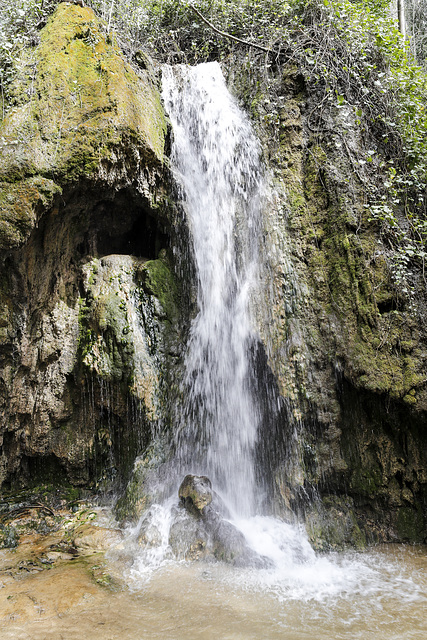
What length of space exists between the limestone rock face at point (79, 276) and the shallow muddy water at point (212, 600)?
153 cm

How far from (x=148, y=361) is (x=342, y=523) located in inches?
120

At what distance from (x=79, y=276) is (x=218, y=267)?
6.54ft

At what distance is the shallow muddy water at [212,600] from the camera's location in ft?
9.18

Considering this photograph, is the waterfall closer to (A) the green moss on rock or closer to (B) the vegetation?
(B) the vegetation

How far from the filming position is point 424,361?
4.67m

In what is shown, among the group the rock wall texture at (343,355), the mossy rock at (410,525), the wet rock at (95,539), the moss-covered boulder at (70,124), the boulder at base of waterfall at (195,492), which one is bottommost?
the wet rock at (95,539)

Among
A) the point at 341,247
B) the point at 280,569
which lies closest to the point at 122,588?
the point at 280,569

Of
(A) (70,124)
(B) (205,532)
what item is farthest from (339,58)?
(B) (205,532)

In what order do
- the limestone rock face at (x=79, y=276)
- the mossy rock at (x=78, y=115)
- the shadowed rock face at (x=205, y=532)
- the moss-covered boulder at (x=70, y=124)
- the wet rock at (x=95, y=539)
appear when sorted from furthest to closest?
the limestone rock face at (x=79, y=276) < the mossy rock at (x=78, y=115) < the moss-covered boulder at (x=70, y=124) < the wet rock at (x=95, y=539) < the shadowed rock face at (x=205, y=532)

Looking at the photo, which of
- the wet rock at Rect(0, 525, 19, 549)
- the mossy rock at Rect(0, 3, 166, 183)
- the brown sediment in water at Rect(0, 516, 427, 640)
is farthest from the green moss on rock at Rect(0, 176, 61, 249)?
the brown sediment in water at Rect(0, 516, 427, 640)

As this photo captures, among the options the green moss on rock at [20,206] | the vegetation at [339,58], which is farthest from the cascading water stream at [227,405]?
the green moss on rock at [20,206]

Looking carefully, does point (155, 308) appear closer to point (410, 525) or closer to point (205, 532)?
point (205, 532)

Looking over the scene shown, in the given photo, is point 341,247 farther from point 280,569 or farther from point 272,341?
point 280,569

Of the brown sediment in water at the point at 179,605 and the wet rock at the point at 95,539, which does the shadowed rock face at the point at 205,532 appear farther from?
the wet rock at the point at 95,539
